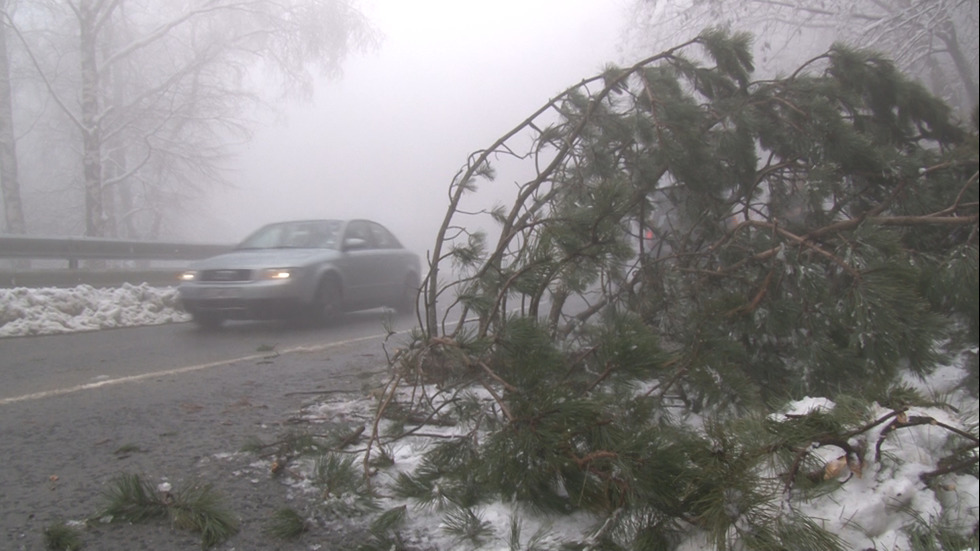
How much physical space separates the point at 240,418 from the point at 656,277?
2.45 meters

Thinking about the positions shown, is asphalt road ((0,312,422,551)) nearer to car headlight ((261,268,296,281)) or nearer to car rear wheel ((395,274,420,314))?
car rear wheel ((395,274,420,314))

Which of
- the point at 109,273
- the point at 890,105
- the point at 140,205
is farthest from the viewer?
the point at 890,105

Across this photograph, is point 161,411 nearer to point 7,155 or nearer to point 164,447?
point 164,447

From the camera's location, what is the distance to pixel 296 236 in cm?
365

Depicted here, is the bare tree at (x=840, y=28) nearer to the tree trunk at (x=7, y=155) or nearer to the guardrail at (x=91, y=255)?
the guardrail at (x=91, y=255)

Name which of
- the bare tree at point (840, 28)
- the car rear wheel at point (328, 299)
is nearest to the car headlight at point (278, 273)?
the car rear wheel at point (328, 299)

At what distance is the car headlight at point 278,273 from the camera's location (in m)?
3.78

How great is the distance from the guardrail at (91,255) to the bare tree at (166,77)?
8 cm

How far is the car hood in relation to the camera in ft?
11.3

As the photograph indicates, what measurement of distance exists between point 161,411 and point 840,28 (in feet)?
13.4

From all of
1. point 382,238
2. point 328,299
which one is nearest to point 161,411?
point 328,299

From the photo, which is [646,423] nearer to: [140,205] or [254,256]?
[254,256]

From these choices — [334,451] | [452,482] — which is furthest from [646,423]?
[334,451]

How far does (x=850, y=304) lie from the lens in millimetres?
2590
